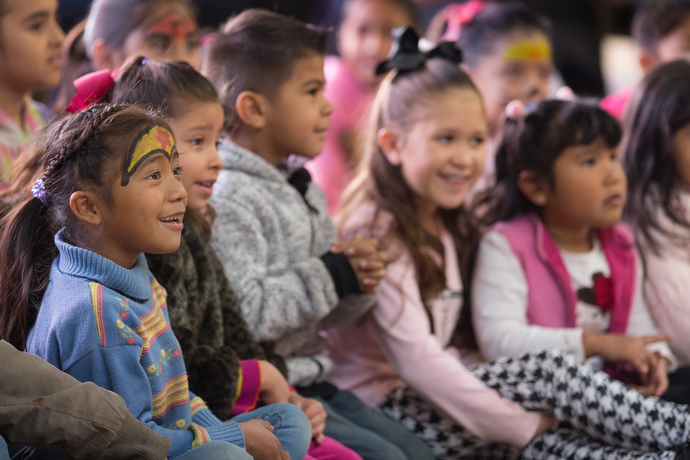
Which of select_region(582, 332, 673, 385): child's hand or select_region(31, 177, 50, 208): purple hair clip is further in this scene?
select_region(582, 332, 673, 385): child's hand

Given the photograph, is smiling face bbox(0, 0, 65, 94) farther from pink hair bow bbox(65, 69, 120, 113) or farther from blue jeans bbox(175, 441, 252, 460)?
blue jeans bbox(175, 441, 252, 460)

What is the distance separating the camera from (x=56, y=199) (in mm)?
958

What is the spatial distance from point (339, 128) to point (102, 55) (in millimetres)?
1065

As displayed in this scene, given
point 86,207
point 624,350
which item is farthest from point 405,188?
point 86,207

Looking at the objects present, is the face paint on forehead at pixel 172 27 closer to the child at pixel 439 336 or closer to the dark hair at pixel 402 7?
the child at pixel 439 336

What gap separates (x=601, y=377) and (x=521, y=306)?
334 millimetres

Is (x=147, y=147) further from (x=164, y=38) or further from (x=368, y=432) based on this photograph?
(x=164, y=38)

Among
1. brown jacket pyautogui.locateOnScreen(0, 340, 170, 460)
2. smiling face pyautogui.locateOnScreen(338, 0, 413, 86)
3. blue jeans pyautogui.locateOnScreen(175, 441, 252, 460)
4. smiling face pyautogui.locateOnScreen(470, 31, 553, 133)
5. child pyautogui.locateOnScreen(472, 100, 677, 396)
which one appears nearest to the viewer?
brown jacket pyautogui.locateOnScreen(0, 340, 170, 460)

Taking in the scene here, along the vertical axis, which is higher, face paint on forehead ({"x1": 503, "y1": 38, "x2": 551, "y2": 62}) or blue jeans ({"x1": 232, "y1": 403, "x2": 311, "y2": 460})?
face paint on forehead ({"x1": 503, "y1": 38, "x2": 551, "y2": 62})

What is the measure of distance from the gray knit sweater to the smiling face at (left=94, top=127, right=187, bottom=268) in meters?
0.37

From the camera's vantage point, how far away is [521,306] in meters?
1.64

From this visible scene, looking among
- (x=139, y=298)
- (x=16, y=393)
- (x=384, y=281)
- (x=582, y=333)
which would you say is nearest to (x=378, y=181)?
(x=384, y=281)

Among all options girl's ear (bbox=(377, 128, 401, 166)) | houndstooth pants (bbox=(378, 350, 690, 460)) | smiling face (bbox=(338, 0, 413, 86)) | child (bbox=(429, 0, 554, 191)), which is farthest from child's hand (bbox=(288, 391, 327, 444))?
smiling face (bbox=(338, 0, 413, 86))

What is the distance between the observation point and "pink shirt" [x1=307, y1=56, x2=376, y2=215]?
2535 millimetres
